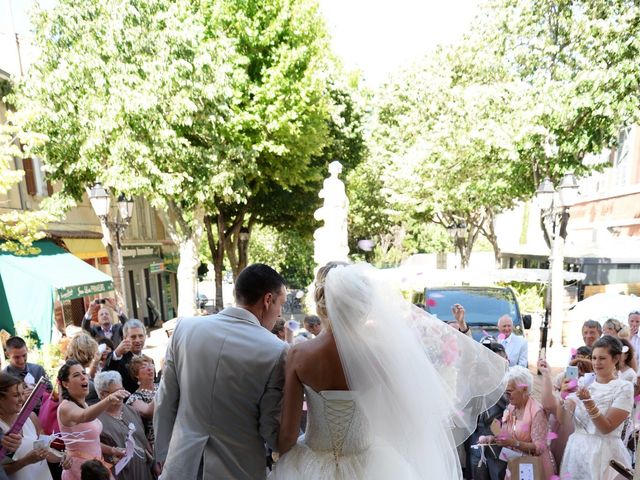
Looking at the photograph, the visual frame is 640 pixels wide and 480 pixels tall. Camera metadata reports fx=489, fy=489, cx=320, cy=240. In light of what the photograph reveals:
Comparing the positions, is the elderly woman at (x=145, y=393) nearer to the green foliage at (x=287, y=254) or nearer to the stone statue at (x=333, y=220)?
the stone statue at (x=333, y=220)

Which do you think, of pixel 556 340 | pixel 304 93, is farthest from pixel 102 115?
pixel 556 340

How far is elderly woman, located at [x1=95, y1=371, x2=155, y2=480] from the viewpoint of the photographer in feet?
11.8

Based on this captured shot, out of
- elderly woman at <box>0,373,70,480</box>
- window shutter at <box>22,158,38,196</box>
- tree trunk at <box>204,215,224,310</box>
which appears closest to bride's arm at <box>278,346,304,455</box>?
elderly woman at <box>0,373,70,480</box>

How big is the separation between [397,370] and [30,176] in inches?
546

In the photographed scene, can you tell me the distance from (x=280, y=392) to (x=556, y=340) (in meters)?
12.3

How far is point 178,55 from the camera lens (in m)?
11.1

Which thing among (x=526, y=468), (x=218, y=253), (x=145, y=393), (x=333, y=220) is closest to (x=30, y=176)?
(x=333, y=220)

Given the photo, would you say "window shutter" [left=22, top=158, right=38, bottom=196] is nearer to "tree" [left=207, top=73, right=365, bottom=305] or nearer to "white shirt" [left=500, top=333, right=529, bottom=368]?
"tree" [left=207, top=73, right=365, bottom=305]

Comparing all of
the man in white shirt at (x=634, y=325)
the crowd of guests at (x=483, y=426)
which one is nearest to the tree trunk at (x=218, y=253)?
the man in white shirt at (x=634, y=325)

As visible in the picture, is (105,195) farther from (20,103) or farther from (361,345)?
(361,345)

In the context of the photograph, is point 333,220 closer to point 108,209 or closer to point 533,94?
point 533,94

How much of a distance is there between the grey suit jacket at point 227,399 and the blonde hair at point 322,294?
0.26 metres

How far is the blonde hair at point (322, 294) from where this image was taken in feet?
7.96

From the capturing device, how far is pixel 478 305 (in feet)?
30.4
